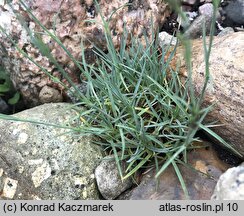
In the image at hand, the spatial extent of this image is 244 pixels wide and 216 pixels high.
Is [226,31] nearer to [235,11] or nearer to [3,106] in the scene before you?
[235,11]

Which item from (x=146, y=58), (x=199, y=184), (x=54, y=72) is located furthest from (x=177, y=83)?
(x=54, y=72)

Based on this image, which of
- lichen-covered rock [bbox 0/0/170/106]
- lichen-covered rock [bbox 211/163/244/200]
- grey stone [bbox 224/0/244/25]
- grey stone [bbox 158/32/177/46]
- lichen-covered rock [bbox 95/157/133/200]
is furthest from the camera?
grey stone [bbox 224/0/244/25]

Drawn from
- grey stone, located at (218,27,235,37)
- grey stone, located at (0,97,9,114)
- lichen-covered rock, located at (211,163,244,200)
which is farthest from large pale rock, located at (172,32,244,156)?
grey stone, located at (0,97,9,114)

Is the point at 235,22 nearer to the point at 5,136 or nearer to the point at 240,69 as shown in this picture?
the point at 240,69

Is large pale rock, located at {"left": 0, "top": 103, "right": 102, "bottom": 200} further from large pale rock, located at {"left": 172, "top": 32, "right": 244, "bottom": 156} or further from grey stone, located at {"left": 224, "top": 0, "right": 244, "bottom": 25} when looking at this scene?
grey stone, located at {"left": 224, "top": 0, "right": 244, "bottom": 25}

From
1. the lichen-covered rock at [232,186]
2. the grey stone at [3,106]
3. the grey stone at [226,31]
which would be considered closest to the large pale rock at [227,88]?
the grey stone at [226,31]

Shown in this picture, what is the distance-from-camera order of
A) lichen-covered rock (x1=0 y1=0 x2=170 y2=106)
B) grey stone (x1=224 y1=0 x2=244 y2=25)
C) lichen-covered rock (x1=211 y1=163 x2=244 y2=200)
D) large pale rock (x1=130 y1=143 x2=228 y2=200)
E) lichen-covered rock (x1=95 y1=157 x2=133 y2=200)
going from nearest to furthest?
lichen-covered rock (x1=211 y1=163 x2=244 y2=200), large pale rock (x1=130 y1=143 x2=228 y2=200), lichen-covered rock (x1=95 y1=157 x2=133 y2=200), lichen-covered rock (x1=0 y1=0 x2=170 y2=106), grey stone (x1=224 y1=0 x2=244 y2=25)

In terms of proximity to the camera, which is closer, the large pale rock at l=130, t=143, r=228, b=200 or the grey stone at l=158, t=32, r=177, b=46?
the large pale rock at l=130, t=143, r=228, b=200

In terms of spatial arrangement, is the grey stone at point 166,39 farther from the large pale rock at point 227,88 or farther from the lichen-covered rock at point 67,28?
the large pale rock at point 227,88
